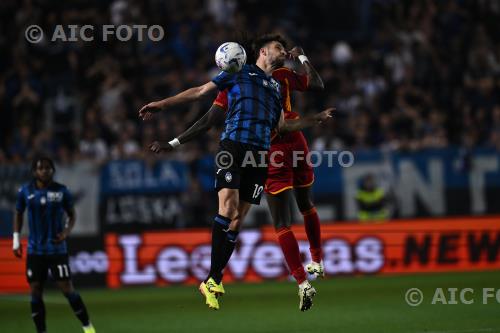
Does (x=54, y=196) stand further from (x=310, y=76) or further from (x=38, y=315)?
(x=310, y=76)

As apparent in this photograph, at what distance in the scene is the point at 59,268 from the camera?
13453 mm

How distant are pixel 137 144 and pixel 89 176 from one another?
136cm

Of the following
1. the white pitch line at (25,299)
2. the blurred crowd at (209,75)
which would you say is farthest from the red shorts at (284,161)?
the blurred crowd at (209,75)

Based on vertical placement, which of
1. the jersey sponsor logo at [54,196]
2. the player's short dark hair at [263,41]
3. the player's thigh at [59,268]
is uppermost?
the player's short dark hair at [263,41]

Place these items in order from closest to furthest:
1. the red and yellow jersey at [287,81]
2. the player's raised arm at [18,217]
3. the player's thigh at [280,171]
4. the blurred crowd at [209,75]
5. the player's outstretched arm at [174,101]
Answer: the player's outstretched arm at [174,101] → the red and yellow jersey at [287,81] → the player's thigh at [280,171] → the player's raised arm at [18,217] → the blurred crowd at [209,75]

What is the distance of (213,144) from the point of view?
22812mm

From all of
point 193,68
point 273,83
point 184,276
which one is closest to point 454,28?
point 193,68

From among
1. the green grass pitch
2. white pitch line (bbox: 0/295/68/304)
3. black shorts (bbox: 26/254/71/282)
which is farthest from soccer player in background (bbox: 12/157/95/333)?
white pitch line (bbox: 0/295/68/304)

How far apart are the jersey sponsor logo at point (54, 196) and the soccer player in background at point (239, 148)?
3160mm

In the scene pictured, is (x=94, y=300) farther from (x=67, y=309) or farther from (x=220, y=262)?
(x=220, y=262)

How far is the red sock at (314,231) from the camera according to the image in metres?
12.7

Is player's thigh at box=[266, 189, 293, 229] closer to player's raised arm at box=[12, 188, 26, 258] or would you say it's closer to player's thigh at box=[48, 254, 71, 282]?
player's thigh at box=[48, 254, 71, 282]

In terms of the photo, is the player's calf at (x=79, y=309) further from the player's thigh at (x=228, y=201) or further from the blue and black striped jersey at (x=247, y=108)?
the blue and black striped jersey at (x=247, y=108)

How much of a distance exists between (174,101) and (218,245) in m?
1.68
